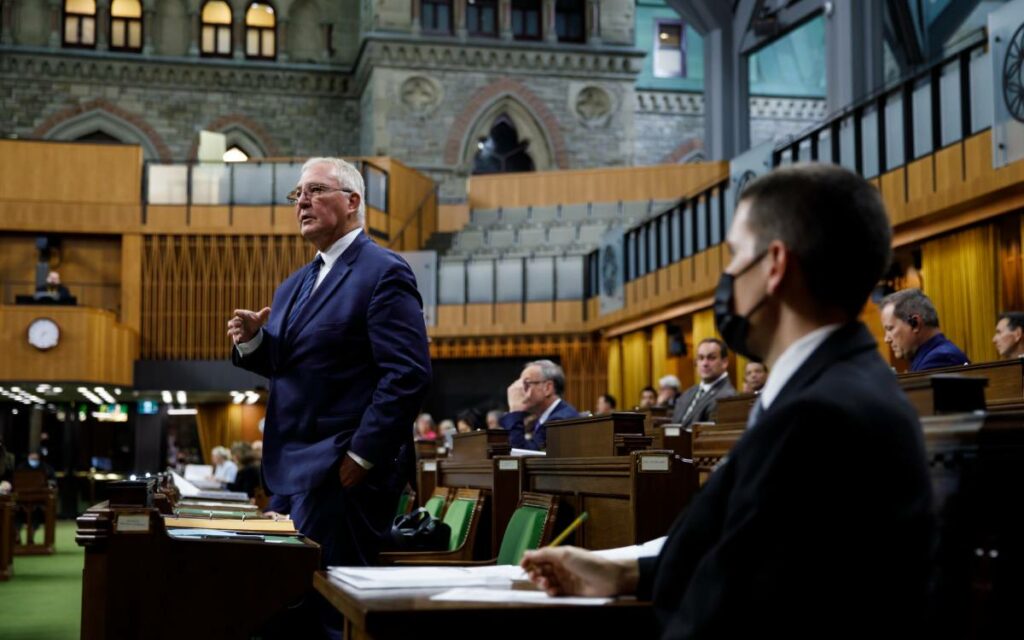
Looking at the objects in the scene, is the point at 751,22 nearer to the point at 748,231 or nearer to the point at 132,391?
the point at 132,391

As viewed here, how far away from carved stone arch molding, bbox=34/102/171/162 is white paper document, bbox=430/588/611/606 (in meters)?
26.0

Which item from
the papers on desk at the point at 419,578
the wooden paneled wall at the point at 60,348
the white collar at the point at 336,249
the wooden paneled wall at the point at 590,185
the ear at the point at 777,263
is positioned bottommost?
the papers on desk at the point at 419,578

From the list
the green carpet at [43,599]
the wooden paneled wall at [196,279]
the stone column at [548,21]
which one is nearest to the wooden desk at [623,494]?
the green carpet at [43,599]

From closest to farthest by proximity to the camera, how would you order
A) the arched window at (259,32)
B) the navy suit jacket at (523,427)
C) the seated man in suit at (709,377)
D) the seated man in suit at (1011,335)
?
the seated man in suit at (1011,335)
the navy suit jacket at (523,427)
the seated man in suit at (709,377)
the arched window at (259,32)

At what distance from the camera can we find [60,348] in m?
17.9

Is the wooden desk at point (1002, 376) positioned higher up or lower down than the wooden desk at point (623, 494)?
higher up

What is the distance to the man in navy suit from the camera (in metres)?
3.26

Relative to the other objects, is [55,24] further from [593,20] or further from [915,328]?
[915,328]

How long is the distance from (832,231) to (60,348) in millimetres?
17658

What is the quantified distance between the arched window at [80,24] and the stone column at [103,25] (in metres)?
0.18

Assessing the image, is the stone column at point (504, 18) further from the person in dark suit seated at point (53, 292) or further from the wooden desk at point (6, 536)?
the wooden desk at point (6, 536)

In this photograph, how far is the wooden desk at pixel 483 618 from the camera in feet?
5.38

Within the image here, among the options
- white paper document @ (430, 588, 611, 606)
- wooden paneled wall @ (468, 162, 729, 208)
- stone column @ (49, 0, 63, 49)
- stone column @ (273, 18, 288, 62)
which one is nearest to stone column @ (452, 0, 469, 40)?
stone column @ (273, 18, 288, 62)

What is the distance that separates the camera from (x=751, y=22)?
18.0m
